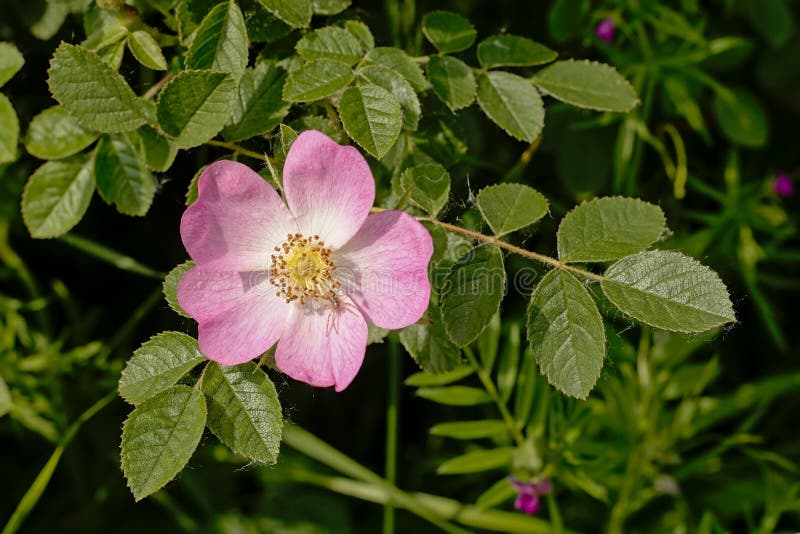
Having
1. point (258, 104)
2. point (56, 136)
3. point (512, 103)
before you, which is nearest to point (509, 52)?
point (512, 103)

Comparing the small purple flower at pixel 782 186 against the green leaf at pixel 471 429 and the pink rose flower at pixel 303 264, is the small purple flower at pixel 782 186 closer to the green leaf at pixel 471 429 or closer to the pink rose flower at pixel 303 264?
the green leaf at pixel 471 429

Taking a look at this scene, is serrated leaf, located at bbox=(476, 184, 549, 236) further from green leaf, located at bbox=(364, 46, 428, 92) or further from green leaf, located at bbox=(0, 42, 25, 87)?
green leaf, located at bbox=(0, 42, 25, 87)

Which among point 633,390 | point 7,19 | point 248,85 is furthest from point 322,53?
point 633,390

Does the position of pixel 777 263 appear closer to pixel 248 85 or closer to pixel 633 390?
pixel 633 390

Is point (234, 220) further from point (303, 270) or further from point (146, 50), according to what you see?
point (146, 50)

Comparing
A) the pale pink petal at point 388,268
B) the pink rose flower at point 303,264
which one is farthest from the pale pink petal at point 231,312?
the pale pink petal at point 388,268

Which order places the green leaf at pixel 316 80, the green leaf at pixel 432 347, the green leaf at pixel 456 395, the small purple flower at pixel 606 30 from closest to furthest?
the green leaf at pixel 316 80, the green leaf at pixel 432 347, the green leaf at pixel 456 395, the small purple flower at pixel 606 30
